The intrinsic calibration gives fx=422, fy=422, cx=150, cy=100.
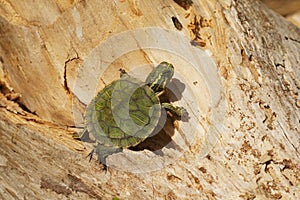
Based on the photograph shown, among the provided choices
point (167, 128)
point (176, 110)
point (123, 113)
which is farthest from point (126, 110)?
point (176, 110)

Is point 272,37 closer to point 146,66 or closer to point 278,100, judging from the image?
point 278,100

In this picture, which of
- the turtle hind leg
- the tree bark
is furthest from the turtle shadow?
the turtle hind leg

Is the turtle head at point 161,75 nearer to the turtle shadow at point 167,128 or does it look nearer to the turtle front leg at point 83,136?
the turtle shadow at point 167,128

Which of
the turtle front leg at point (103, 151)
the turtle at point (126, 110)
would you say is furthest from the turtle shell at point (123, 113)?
the turtle front leg at point (103, 151)

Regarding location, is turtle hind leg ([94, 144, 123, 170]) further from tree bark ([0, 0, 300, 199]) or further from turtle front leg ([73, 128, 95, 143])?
turtle front leg ([73, 128, 95, 143])

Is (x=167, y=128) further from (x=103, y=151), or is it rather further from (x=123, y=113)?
(x=103, y=151)

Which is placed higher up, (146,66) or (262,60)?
(146,66)

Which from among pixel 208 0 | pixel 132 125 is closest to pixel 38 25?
pixel 132 125

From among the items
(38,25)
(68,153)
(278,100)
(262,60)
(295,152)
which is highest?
(38,25)
